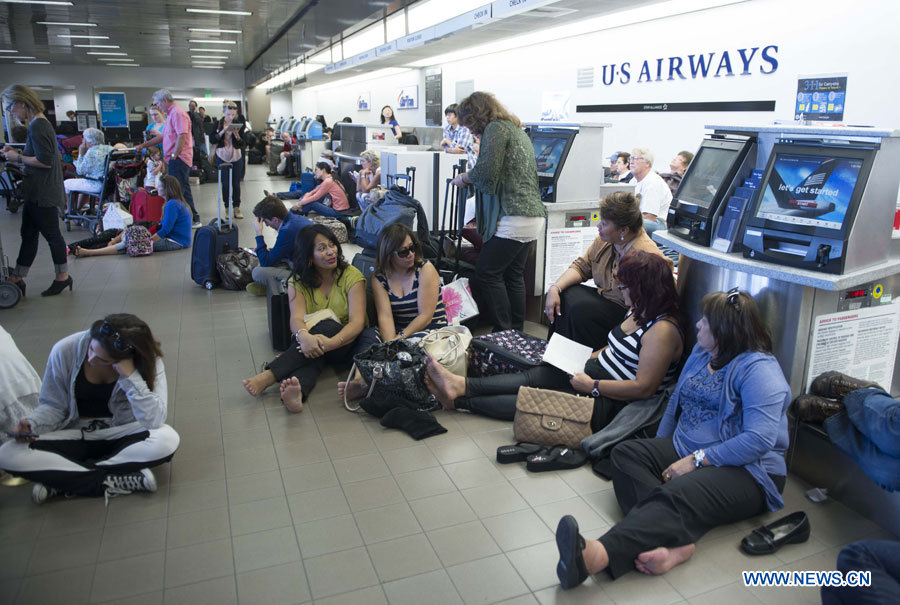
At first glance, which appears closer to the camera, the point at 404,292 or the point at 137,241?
the point at 404,292

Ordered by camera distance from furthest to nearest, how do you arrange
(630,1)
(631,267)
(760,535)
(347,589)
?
1. (630,1)
2. (631,267)
3. (760,535)
4. (347,589)

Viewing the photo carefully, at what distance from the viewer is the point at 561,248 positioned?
519cm

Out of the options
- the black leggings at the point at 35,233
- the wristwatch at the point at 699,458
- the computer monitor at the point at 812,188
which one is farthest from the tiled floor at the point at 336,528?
the black leggings at the point at 35,233

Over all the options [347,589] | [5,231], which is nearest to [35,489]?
[347,589]

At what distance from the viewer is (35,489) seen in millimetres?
2812

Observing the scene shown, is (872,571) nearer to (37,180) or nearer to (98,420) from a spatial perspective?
(98,420)


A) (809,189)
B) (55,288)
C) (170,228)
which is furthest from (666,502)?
(170,228)

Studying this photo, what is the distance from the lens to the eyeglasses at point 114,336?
2719 mm

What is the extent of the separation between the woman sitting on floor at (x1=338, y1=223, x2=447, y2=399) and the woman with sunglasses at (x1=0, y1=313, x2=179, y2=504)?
147cm

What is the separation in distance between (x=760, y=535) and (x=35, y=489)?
2964mm

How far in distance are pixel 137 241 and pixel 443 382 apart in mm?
5686

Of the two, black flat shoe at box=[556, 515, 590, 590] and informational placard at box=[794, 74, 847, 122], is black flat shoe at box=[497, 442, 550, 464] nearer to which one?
black flat shoe at box=[556, 515, 590, 590]

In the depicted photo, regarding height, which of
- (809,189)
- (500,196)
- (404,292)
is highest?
(809,189)

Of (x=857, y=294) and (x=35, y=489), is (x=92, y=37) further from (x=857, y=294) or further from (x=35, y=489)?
(x=857, y=294)
